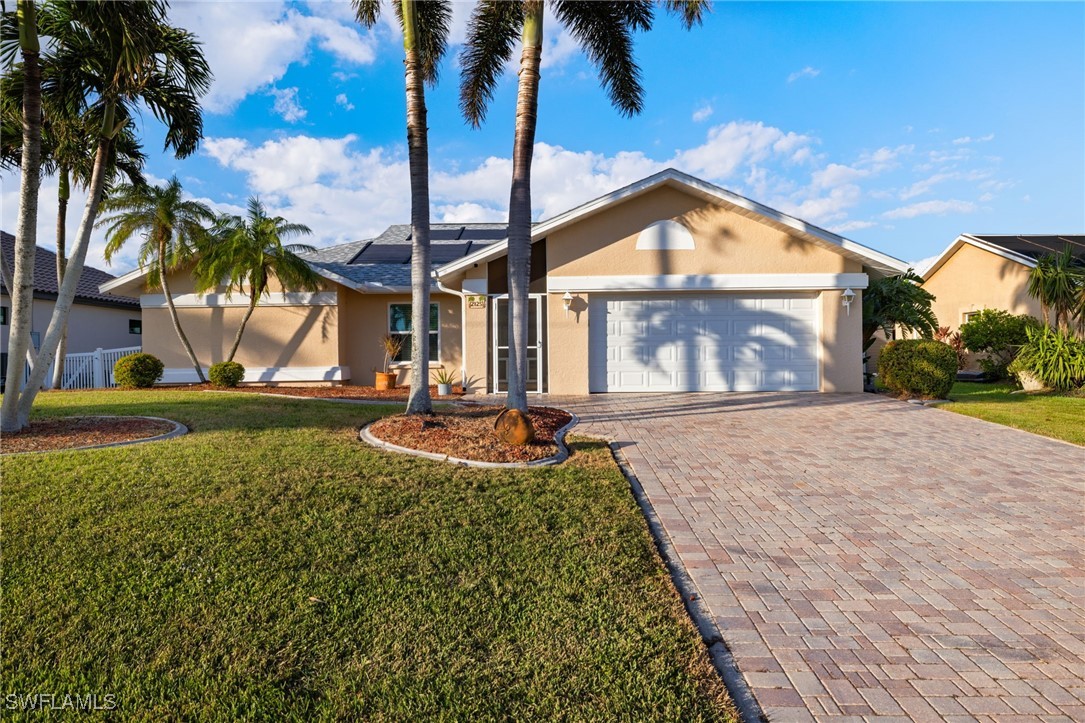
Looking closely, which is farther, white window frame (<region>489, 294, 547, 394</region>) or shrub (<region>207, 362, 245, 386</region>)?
shrub (<region>207, 362, 245, 386</region>)

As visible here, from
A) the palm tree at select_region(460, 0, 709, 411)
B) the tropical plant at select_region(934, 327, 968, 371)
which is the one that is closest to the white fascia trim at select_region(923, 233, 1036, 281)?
the tropical plant at select_region(934, 327, 968, 371)

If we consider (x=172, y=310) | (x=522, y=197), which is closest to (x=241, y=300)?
(x=172, y=310)

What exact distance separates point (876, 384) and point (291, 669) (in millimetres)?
15464

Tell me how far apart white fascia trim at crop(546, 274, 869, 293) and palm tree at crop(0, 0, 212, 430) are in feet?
26.8

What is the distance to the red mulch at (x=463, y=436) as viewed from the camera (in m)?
7.04

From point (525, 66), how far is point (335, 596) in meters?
7.83

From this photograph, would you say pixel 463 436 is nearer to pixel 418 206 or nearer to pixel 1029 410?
pixel 418 206

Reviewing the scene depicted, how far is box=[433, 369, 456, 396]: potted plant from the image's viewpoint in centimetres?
1437

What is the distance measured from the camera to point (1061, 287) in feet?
50.7

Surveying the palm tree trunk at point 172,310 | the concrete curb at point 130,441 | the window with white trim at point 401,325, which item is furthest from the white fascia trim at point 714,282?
the palm tree trunk at point 172,310

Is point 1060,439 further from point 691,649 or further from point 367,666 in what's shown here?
point 367,666

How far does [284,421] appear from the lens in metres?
8.73

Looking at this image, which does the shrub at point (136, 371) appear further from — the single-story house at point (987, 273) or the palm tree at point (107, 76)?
the single-story house at point (987, 273)

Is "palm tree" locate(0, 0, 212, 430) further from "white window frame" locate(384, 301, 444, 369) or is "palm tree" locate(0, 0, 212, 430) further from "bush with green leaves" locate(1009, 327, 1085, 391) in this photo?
"bush with green leaves" locate(1009, 327, 1085, 391)
